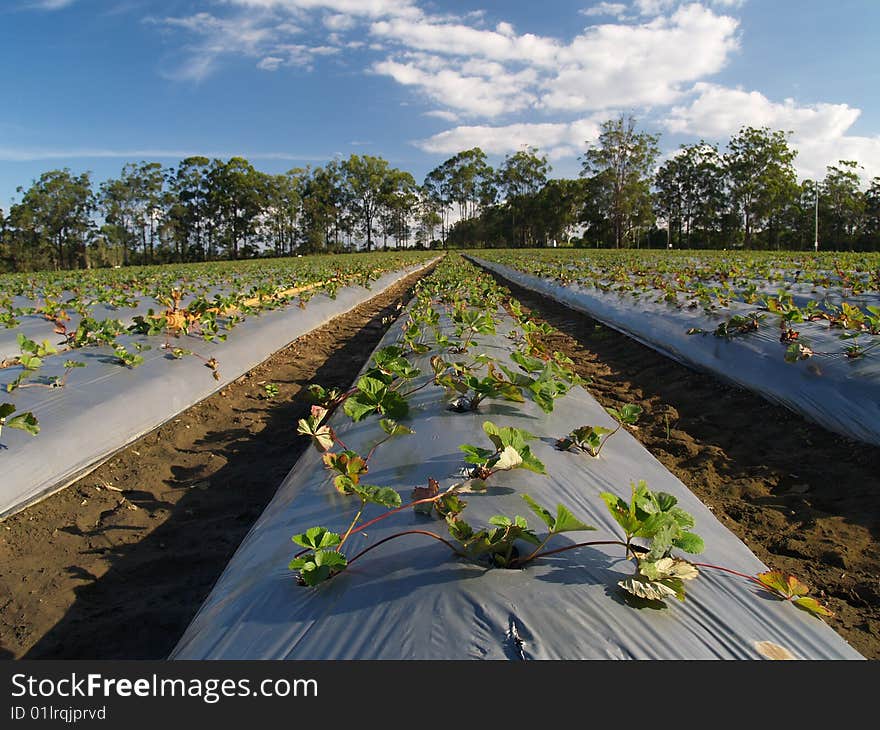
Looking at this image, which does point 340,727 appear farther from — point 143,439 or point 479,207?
point 479,207

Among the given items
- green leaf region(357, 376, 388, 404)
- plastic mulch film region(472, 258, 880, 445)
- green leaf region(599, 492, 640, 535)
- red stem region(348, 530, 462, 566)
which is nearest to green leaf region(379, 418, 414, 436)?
green leaf region(357, 376, 388, 404)

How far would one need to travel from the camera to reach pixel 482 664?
4.03ft

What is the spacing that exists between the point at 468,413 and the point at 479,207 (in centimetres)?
7025

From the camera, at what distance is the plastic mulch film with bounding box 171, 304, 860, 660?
131 cm

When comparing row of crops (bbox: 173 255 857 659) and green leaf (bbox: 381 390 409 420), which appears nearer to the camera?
row of crops (bbox: 173 255 857 659)

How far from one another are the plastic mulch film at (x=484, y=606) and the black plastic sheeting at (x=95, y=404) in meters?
2.07

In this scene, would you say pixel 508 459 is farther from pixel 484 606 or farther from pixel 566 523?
pixel 484 606

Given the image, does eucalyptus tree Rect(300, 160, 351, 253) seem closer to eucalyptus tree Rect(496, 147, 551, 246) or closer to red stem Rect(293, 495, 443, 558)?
eucalyptus tree Rect(496, 147, 551, 246)

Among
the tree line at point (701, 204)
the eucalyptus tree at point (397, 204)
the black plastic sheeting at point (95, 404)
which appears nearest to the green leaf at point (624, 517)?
the black plastic sheeting at point (95, 404)

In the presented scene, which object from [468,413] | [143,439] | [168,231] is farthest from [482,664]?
[168,231]

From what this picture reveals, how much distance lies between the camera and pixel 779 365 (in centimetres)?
469

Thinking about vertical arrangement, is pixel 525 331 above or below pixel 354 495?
above

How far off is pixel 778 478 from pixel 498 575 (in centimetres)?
285

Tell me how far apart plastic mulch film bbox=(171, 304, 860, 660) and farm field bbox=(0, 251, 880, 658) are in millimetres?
12
